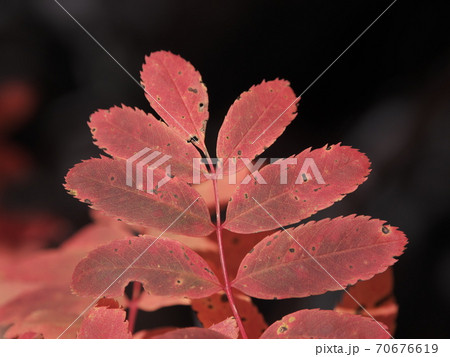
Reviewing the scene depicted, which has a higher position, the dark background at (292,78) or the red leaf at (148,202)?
the dark background at (292,78)

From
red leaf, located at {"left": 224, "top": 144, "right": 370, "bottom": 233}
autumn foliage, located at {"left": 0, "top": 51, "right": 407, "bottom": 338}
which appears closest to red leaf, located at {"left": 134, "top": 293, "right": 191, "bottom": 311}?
autumn foliage, located at {"left": 0, "top": 51, "right": 407, "bottom": 338}

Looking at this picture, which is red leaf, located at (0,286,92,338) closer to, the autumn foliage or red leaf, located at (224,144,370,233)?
the autumn foliage

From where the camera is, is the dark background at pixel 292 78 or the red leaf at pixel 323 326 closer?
the red leaf at pixel 323 326

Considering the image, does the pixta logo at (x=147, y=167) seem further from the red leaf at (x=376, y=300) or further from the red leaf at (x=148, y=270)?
the red leaf at (x=376, y=300)

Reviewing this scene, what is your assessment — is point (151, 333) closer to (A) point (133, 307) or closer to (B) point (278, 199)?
(A) point (133, 307)

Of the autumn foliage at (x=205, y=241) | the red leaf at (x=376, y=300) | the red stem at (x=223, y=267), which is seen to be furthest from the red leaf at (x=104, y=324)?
the red leaf at (x=376, y=300)

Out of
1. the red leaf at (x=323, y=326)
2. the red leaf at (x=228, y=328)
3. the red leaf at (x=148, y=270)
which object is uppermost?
the red leaf at (x=148, y=270)
